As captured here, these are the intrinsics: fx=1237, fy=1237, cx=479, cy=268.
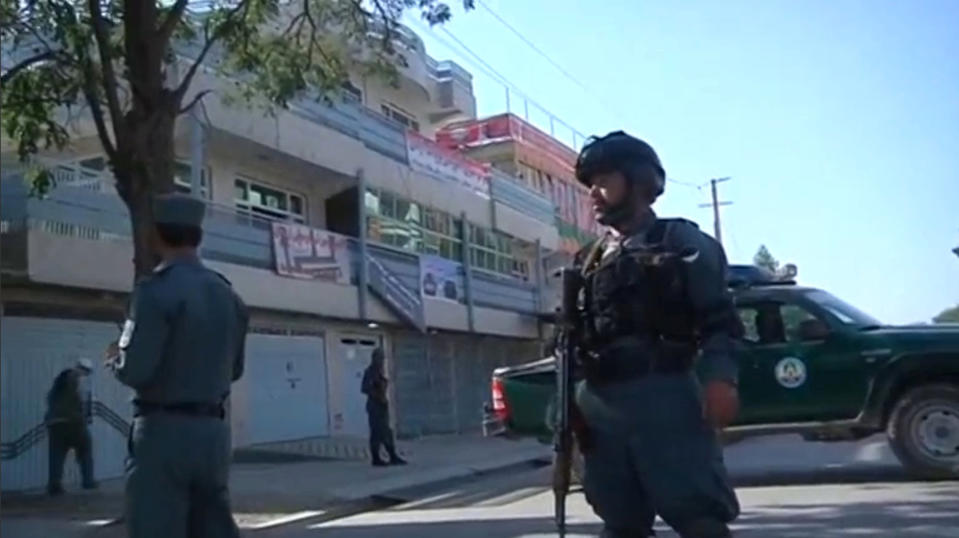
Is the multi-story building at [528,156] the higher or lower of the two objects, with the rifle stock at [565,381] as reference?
higher

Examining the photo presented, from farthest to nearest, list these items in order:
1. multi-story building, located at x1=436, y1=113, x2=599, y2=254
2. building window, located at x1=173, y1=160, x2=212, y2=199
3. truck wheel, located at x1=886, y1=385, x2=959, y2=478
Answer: multi-story building, located at x1=436, y1=113, x2=599, y2=254 < building window, located at x1=173, y1=160, x2=212, y2=199 < truck wheel, located at x1=886, y1=385, x2=959, y2=478

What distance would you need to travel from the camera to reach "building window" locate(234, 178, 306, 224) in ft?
76.5

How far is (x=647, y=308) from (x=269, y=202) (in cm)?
2088

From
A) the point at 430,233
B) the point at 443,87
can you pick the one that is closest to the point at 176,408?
the point at 430,233

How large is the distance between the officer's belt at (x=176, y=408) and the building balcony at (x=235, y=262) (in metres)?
4.11

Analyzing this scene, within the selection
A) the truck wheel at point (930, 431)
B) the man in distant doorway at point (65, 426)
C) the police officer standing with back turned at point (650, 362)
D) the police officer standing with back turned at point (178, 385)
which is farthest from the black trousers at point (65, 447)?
the police officer standing with back turned at point (650, 362)

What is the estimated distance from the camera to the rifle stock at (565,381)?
429 centimetres

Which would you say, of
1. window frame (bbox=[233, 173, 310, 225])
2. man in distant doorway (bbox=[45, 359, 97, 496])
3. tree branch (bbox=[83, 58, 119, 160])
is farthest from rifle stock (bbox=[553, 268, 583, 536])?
window frame (bbox=[233, 173, 310, 225])

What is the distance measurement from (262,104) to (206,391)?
42.6 ft

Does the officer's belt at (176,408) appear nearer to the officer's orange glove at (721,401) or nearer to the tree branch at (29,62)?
the officer's orange glove at (721,401)

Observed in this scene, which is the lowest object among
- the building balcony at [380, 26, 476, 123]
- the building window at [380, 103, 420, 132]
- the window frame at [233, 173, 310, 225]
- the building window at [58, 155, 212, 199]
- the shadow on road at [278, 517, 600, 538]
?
the shadow on road at [278, 517, 600, 538]

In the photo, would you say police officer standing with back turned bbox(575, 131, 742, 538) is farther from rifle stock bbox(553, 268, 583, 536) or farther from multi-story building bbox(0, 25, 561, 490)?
multi-story building bbox(0, 25, 561, 490)

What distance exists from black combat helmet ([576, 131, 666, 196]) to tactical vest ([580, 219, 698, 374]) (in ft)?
0.87

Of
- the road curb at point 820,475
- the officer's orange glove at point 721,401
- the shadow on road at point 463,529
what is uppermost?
the officer's orange glove at point 721,401
